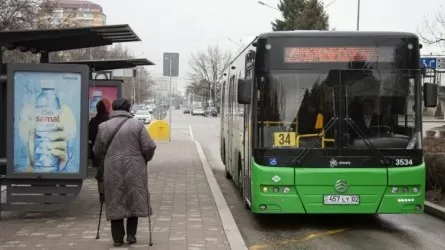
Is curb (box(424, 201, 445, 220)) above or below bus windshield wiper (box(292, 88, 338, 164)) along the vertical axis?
below

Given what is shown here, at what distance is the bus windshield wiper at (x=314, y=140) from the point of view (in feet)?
28.2

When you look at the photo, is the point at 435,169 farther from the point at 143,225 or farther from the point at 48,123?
the point at 48,123

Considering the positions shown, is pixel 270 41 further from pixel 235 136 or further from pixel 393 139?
pixel 235 136

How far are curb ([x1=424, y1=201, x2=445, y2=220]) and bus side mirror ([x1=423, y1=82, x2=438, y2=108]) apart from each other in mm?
2371

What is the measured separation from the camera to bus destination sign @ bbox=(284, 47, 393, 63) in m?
8.78

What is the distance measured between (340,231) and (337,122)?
1623 millimetres

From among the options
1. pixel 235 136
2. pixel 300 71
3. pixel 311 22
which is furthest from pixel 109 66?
pixel 311 22

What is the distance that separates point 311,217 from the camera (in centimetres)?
1023

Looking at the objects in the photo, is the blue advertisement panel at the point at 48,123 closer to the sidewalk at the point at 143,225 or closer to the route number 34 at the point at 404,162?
the sidewalk at the point at 143,225

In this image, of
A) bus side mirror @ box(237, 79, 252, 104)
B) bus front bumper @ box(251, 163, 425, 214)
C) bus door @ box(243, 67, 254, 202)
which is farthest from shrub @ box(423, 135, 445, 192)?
bus side mirror @ box(237, 79, 252, 104)

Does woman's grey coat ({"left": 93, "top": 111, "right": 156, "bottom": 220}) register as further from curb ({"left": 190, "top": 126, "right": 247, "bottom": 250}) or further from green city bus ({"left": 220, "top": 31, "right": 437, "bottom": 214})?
green city bus ({"left": 220, "top": 31, "right": 437, "bottom": 214})

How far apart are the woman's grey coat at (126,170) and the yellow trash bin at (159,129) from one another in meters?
21.1

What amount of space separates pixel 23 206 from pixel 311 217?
459cm

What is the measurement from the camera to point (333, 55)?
8.81 metres
